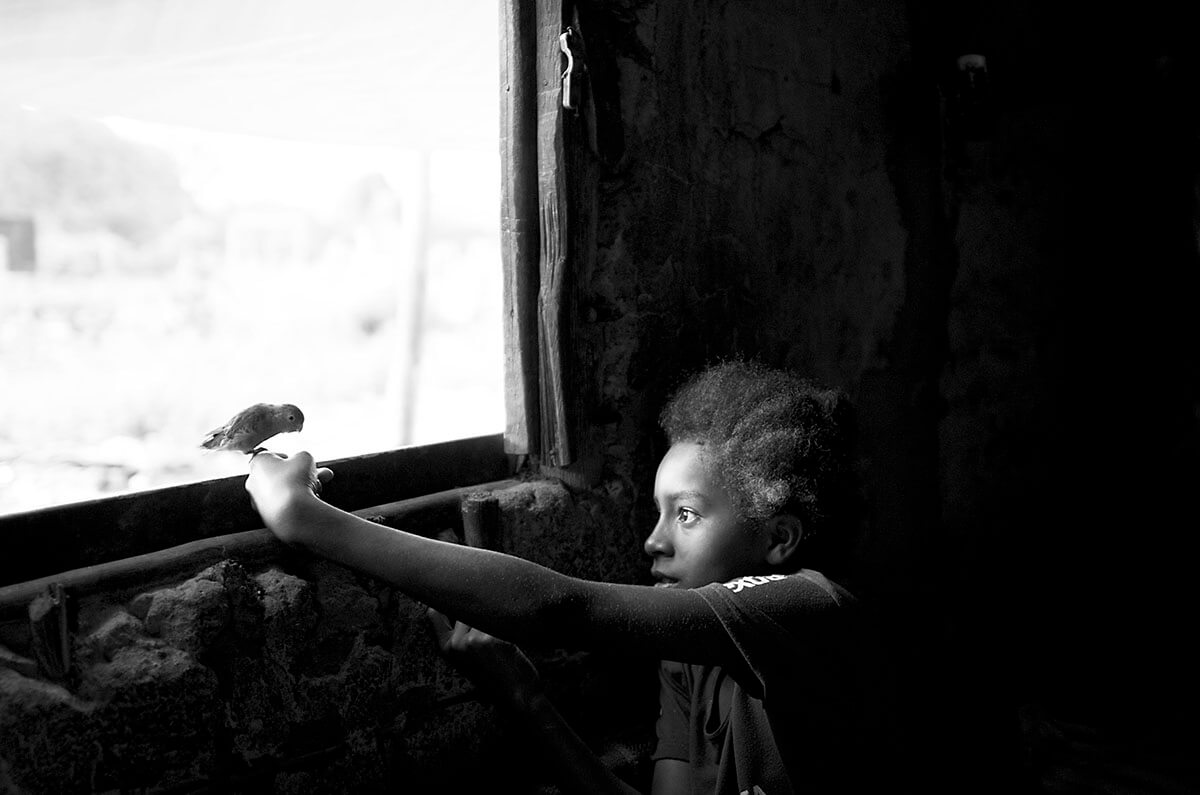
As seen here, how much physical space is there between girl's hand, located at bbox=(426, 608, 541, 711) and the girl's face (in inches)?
10.7

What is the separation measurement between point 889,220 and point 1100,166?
1131 mm

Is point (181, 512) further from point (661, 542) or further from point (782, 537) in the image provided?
point (782, 537)

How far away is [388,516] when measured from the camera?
4.42 ft

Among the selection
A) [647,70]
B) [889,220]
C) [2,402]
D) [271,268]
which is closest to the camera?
[2,402]

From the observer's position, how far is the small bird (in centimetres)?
114

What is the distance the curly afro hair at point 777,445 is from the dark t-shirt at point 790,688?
11 cm

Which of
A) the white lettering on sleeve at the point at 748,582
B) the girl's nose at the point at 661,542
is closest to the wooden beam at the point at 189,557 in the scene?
the girl's nose at the point at 661,542

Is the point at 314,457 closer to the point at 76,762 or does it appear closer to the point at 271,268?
the point at 271,268

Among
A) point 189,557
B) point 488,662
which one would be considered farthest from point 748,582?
point 189,557

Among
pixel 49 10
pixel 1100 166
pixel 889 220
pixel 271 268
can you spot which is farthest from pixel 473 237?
pixel 1100 166

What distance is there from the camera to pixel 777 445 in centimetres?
130

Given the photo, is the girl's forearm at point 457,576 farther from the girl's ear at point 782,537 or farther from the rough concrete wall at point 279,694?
the girl's ear at point 782,537

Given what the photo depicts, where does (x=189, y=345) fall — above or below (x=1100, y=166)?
below

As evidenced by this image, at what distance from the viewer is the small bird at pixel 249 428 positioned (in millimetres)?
1140
